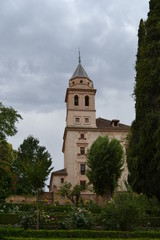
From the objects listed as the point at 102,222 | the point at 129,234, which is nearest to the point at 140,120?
the point at 102,222

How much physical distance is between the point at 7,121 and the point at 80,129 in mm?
18364

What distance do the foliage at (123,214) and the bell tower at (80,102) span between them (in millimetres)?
31378

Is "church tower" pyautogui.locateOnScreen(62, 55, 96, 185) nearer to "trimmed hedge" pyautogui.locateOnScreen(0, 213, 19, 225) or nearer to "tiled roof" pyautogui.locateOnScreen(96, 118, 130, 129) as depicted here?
"tiled roof" pyautogui.locateOnScreen(96, 118, 130, 129)

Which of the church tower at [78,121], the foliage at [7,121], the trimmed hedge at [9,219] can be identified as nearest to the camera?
the trimmed hedge at [9,219]

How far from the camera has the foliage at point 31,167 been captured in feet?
57.6

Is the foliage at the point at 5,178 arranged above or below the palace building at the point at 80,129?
below

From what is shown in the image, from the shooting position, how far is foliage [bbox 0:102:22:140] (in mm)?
29772

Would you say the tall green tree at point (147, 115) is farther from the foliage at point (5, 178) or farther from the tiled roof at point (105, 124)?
the tiled roof at point (105, 124)

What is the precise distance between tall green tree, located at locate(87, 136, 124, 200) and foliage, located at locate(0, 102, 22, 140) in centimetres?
834

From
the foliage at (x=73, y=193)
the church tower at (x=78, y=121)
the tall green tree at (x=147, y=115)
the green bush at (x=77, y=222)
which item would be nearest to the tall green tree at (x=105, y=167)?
the foliage at (x=73, y=193)

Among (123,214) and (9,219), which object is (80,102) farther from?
(123,214)

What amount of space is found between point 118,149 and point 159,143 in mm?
15080

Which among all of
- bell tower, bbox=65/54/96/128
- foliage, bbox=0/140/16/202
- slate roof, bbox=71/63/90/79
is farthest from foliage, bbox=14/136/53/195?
slate roof, bbox=71/63/90/79

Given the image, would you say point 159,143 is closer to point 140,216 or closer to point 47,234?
point 140,216
